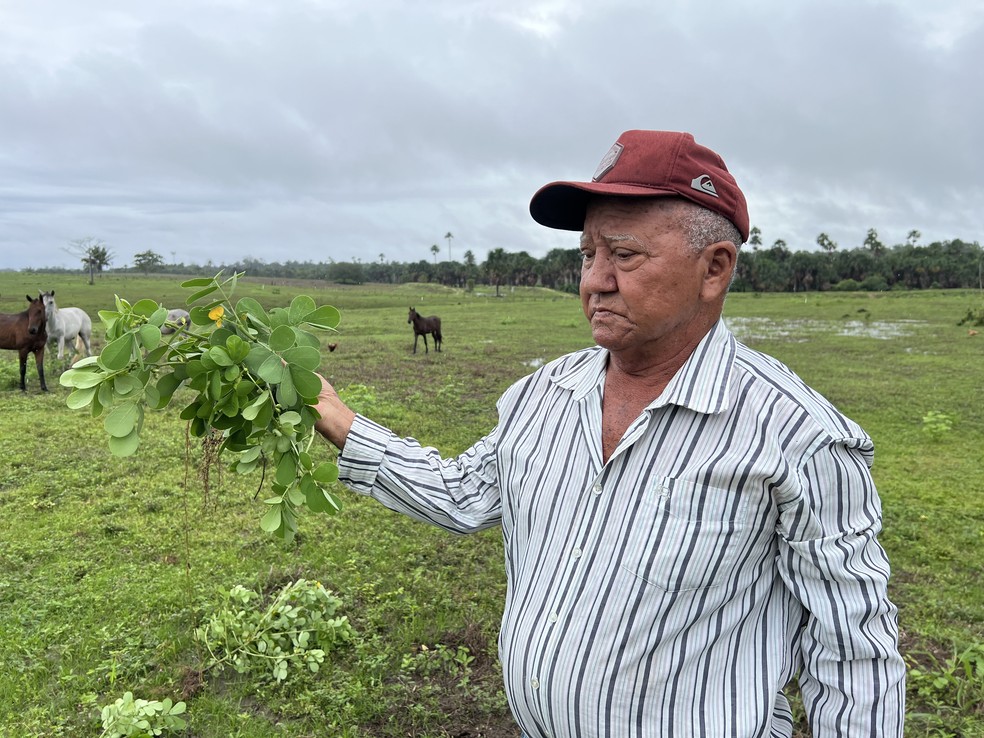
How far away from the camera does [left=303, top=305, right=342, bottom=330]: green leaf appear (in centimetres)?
166

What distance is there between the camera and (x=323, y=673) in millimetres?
3617

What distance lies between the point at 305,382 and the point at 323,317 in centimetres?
20

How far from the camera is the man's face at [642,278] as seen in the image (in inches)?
58.4

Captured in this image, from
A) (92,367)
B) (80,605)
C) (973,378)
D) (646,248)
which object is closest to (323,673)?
(80,605)

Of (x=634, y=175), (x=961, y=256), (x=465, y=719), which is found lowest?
(x=465, y=719)

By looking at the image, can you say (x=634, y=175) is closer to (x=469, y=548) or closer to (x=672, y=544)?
(x=672, y=544)

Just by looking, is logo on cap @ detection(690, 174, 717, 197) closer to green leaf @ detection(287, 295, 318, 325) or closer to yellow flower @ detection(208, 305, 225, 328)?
green leaf @ detection(287, 295, 318, 325)

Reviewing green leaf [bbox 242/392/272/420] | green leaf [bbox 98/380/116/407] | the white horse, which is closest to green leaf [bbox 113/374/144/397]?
green leaf [bbox 98/380/116/407]

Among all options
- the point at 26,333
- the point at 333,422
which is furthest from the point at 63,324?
the point at 333,422

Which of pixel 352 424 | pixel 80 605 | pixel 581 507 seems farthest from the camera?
pixel 80 605

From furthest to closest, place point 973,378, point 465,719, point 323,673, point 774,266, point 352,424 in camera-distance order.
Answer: point 774,266
point 973,378
point 323,673
point 465,719
point 352,424

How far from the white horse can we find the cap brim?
12.6 metres

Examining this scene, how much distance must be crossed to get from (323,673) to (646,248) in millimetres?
3048

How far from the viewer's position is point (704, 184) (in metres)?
1.46
